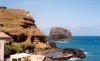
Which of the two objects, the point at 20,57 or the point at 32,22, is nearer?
the point at 20,57

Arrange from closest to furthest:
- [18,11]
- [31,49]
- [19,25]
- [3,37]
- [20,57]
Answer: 1. [20,57]
2. [3,37]
3. [31,49]
4. [19,25]
5. [18,11]

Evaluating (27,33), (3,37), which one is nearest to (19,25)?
(27,33)

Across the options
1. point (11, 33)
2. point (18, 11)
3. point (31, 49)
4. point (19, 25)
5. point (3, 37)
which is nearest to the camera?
point (3, 37)

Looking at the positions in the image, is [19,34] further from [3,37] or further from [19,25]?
[3,37]

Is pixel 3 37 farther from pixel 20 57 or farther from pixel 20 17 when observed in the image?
pixel 20 17

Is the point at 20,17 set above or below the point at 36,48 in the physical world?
Answer: above

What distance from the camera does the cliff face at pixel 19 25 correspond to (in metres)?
78.3

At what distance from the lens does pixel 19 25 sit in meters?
81.1

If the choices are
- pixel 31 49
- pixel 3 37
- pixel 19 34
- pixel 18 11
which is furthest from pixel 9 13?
pixel 3 37

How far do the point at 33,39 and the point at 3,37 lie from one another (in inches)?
→ 1416

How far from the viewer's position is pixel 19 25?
81.1 meters

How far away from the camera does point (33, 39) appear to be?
8406cm

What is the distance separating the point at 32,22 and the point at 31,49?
19974 millimetres

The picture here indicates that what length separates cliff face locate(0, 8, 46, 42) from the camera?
257 feet
